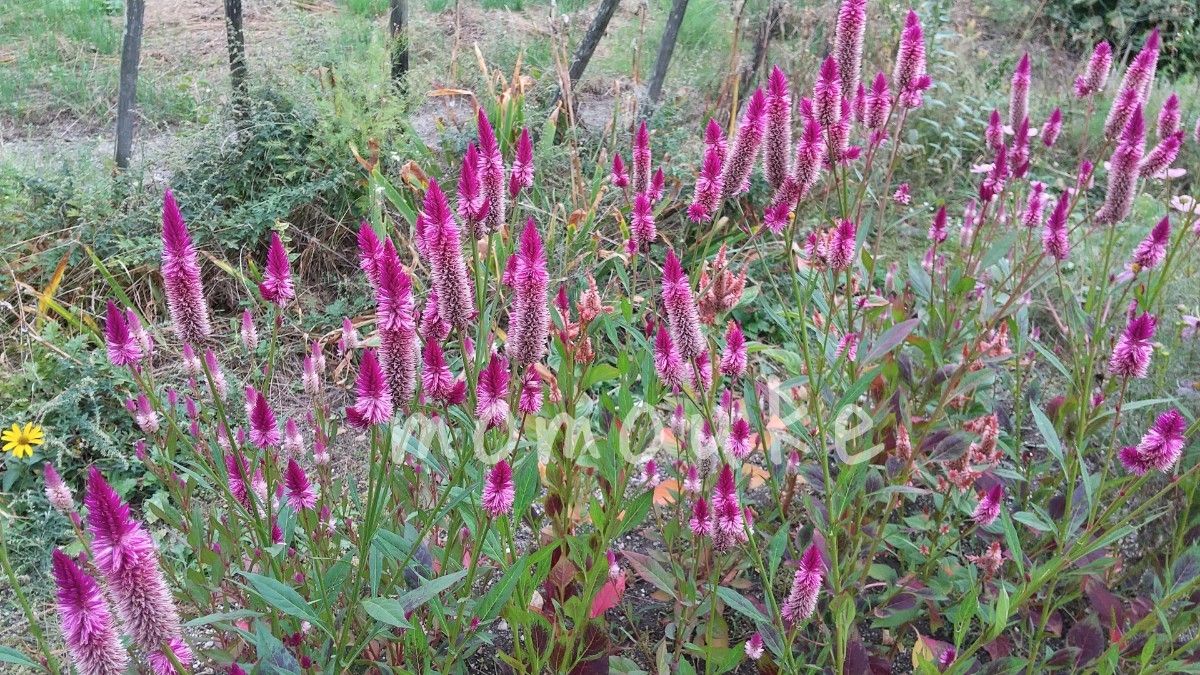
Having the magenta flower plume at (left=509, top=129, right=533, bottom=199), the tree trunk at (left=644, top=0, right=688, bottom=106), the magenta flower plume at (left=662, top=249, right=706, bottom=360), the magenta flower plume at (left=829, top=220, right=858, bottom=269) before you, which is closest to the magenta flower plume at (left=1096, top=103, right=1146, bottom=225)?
the magenta flower plume at (left=829, top=220, right=858, bottom=269)

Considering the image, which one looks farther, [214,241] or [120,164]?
[120,164]

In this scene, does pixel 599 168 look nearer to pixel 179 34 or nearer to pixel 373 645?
pixel 373 645

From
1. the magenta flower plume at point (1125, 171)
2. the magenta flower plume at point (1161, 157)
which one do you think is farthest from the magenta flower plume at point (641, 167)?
the magenta flower plume at point (1161, 157)

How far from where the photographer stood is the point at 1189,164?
623 cm

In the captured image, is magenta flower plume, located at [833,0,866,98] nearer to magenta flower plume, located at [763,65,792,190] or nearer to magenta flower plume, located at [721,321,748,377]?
magenta flower plume, located at [763,65,792,190]

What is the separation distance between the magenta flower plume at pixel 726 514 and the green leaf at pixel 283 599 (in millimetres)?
734

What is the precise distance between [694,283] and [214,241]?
2561mm

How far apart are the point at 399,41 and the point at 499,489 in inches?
167

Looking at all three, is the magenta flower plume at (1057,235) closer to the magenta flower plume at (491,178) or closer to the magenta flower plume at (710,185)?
the magenta flower plume at (710,185)

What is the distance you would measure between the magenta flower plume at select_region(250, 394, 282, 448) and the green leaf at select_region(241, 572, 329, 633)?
0.31 metres

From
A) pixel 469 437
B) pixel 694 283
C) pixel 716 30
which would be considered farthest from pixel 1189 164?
pixel 469 437

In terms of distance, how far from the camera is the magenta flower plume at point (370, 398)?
1.30 meters

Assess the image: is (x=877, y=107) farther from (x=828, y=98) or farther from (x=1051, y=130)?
(x=1051, y=130)

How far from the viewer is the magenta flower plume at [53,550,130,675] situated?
106 centimetres
